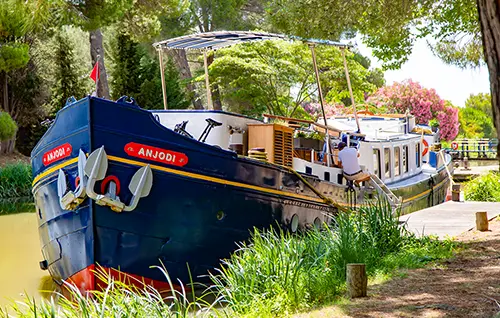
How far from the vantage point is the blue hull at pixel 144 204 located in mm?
9312

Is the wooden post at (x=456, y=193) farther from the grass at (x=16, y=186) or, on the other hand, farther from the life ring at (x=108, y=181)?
the grass at (x=16, y=186)

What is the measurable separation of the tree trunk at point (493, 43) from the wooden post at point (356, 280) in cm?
210

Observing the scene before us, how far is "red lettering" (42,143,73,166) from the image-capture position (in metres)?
9.68

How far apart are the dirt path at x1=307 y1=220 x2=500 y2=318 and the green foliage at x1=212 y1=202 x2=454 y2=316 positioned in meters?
0.37

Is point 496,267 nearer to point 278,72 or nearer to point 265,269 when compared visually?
point 265,269

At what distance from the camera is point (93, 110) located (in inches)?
365

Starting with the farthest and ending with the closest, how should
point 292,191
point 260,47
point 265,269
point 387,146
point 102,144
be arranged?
point 260,47 → point 387,146 → point 292,191 → point 102,144 → point 265,269

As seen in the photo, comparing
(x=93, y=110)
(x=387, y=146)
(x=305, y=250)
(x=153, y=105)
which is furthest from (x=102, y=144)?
(x=153, y=105)

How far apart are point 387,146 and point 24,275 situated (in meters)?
8.71

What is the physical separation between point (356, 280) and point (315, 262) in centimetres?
76

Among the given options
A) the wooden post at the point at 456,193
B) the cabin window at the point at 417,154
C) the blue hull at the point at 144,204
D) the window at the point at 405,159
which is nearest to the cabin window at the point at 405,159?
the window at the point at 405,159

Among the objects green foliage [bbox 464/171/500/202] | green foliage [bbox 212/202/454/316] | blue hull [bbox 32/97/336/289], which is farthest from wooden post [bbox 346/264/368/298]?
green foliage [bbox 464/171/500/202]

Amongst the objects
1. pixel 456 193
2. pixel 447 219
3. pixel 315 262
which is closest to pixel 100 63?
pixel 456 193

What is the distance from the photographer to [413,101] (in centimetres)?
4203
